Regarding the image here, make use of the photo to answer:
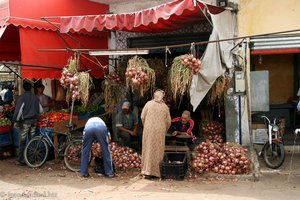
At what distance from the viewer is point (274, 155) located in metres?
8.23

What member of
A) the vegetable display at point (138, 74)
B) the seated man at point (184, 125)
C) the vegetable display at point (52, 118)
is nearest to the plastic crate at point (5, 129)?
the vegetable display at point (52, 118)

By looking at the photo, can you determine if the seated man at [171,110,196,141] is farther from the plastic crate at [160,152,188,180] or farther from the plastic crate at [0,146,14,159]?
the plastic crate at [0,146,14,159]

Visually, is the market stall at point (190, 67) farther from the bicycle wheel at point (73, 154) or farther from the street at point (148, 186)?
the bicycle wheel at point (73, 154)

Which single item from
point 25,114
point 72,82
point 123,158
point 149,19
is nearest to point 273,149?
point 123,158

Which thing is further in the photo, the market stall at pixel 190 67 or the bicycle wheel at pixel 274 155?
the bicycle wheel at pixel 274 155

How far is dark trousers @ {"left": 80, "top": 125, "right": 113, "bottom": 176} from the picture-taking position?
789 cm

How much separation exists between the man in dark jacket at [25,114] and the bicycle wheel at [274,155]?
224 inches

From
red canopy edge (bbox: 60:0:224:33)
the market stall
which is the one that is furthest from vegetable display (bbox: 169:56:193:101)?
red canopy edge (bbox: 60:0:224:33)

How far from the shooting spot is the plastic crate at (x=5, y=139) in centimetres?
1012

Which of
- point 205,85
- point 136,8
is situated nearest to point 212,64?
point 205,85

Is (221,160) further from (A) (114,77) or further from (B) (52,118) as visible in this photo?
(B) (52,118)

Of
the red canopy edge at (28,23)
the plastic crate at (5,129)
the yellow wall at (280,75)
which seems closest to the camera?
the red canopy edge at (28,23)

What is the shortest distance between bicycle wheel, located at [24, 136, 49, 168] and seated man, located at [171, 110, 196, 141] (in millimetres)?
3213

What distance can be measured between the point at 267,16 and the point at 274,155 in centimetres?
332
